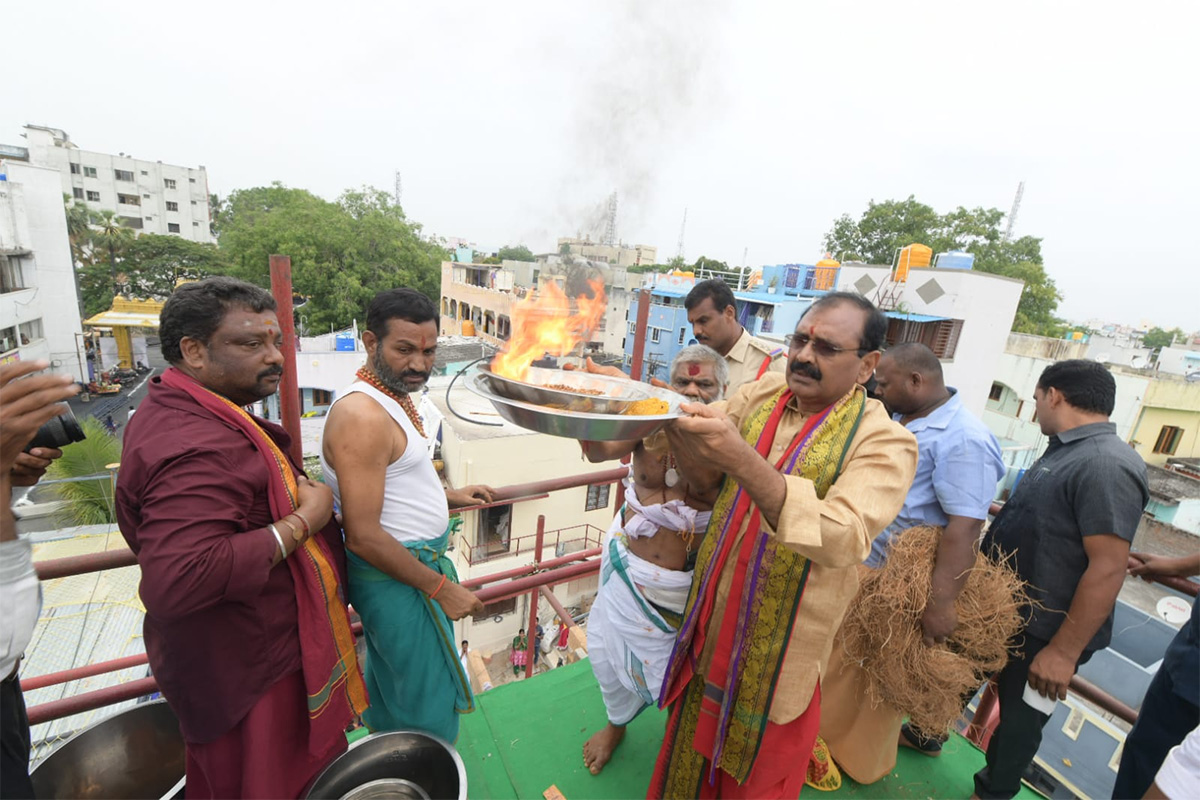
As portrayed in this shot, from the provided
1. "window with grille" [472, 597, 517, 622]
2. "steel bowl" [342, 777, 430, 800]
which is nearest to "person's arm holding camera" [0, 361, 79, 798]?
"steel bowl" [342, 777, 430, 800]

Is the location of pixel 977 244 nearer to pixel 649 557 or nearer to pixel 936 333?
pixel 936 333

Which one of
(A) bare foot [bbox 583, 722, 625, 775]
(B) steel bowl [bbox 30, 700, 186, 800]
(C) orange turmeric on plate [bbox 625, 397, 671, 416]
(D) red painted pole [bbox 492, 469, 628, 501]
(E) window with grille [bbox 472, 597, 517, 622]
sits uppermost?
(C) orange turmeric on plate [bbox 625, 397, 671, 416]

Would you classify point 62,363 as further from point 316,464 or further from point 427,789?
point 427,789

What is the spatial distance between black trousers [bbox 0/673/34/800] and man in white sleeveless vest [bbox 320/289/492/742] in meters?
1.09

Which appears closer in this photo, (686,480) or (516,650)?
(686,480)

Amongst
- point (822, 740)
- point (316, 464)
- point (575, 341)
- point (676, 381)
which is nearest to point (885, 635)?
A: point (822, 740)

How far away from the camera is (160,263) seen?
36.0 meters

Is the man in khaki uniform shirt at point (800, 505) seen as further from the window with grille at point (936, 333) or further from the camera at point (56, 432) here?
the window with grille at point (936, 333)

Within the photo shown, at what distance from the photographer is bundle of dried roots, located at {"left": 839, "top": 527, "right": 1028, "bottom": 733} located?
2.79 metres

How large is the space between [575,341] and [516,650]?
14048 millimetres

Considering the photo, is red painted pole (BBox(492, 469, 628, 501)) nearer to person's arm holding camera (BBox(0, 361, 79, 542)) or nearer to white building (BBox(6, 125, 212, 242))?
person's arm holding camera (BBox(0, 361, 79, 542))

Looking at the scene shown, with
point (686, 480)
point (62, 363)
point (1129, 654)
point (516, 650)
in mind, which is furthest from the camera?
point (62, 363)

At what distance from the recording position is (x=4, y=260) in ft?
78.5

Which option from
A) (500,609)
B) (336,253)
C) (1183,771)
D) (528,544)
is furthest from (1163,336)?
(1183,771)
